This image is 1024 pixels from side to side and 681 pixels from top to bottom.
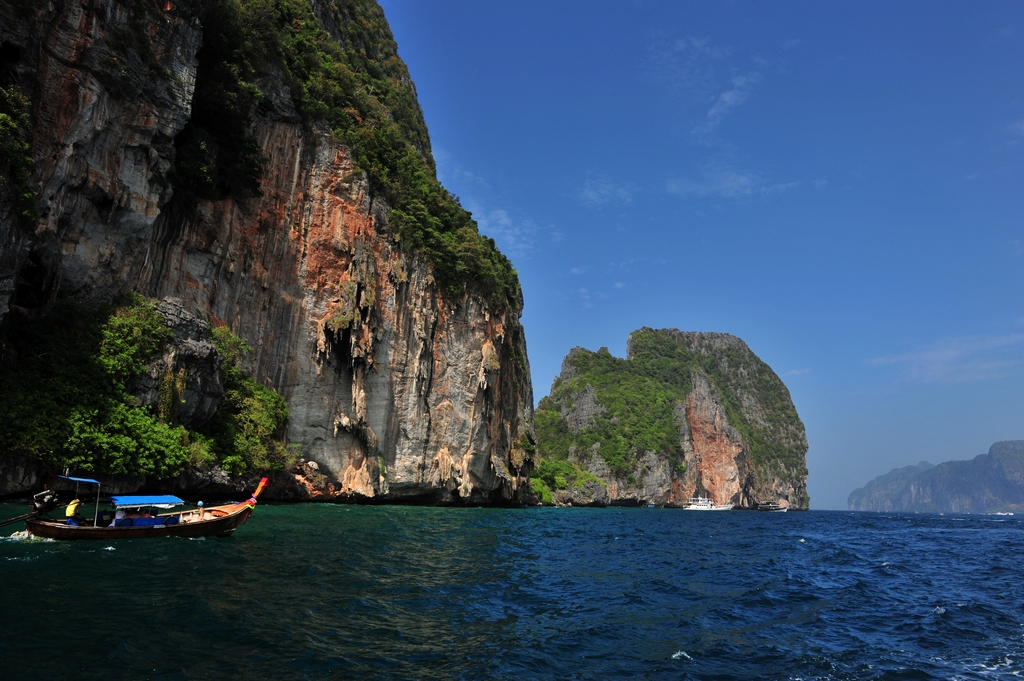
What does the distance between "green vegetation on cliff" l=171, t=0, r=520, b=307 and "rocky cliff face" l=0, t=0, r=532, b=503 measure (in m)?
1.22

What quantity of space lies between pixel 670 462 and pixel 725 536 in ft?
265

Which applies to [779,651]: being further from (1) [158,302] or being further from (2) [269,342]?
(2) [269,342]

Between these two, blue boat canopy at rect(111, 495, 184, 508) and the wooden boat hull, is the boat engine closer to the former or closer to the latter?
the wooden boat hull

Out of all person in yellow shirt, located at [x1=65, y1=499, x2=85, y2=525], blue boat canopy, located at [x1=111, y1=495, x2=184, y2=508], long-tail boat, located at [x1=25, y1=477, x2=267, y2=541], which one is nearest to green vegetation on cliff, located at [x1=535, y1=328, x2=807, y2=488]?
long-tail boat, located at [x1=25, y1=477, x2=267, y2=541]

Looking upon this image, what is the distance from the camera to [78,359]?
73.3 feet

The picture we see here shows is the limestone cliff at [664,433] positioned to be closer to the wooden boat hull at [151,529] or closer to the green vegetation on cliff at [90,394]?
the green vegetation on cliff at [90,394]

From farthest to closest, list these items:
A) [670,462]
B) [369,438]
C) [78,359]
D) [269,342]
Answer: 1. [670,462]
2. [369,438]
3. [269,342]
4. [78,359]

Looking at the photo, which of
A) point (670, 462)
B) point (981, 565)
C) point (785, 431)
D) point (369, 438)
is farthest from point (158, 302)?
point (785, 431)

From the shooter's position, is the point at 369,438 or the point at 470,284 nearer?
the point at 369,438

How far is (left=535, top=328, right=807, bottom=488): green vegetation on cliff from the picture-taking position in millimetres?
116438

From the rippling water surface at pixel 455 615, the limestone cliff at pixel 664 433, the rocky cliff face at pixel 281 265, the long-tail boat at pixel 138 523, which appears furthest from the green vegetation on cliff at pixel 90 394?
the limestone cliff at pixel 664 433

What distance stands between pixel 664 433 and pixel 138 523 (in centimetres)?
10934

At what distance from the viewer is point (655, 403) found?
125500 millimetres

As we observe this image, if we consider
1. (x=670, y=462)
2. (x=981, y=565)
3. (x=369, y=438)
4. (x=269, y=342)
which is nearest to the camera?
(x=981, y=565)
